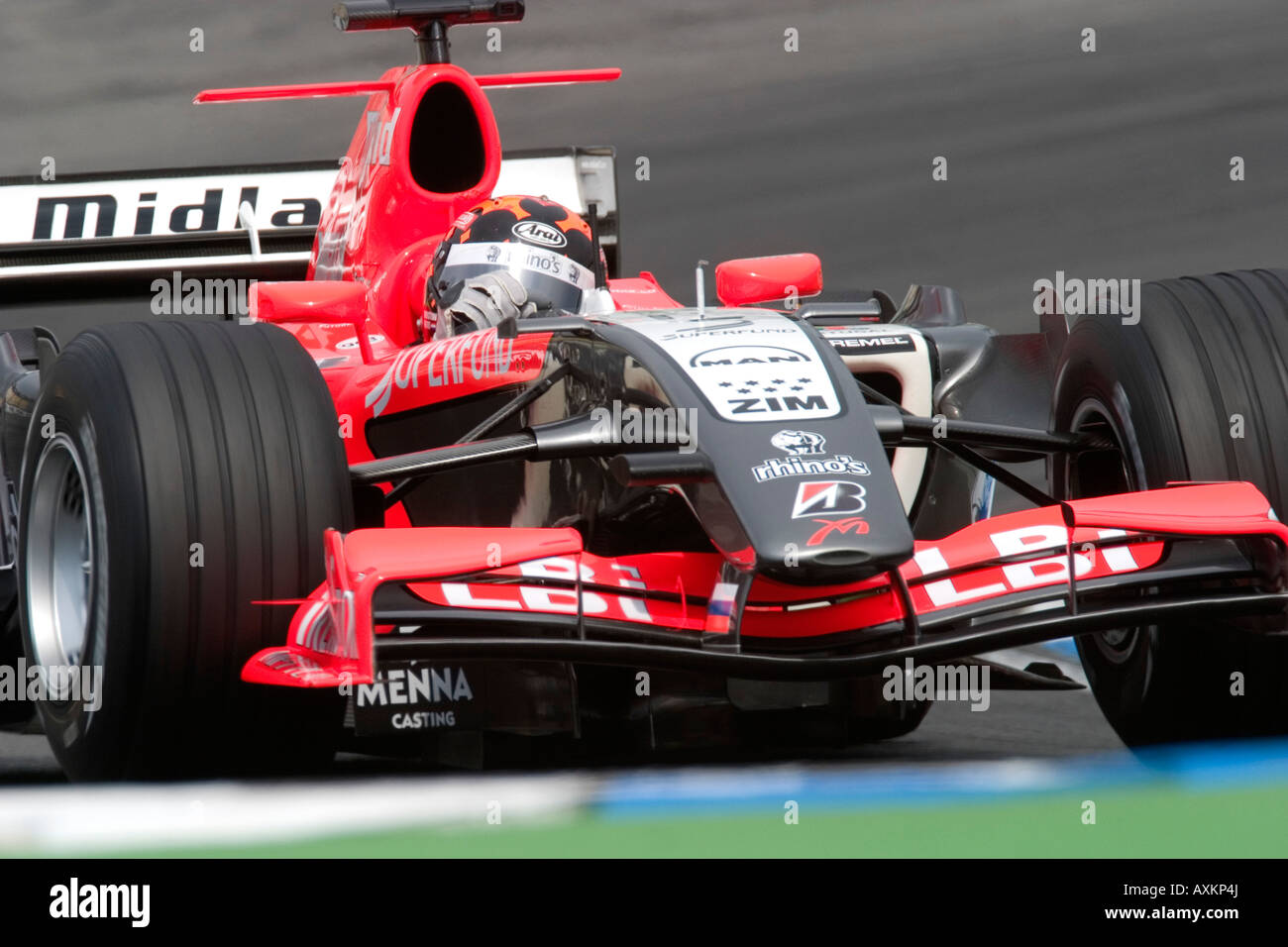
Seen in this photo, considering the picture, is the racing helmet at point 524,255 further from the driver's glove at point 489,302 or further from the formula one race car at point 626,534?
the formula one race car at point 626,534

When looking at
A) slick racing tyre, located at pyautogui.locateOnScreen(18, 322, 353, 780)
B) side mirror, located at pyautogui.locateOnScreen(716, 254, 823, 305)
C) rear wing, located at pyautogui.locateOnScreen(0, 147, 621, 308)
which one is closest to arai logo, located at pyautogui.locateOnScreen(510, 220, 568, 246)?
side mirror, located at pyautogui.locateOnScreen(716, 254, 823, 305)

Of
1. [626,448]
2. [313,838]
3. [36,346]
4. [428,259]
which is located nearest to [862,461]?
[626,448]

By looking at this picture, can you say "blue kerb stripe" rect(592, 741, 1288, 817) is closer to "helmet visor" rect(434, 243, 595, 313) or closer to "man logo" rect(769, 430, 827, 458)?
"man logo" rect(769, 430, 827, 458)

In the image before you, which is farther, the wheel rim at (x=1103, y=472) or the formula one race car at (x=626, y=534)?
the wheel rim at (x=1103, y=472)

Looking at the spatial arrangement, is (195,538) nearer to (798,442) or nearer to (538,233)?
(798,442)

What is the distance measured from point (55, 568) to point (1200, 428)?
2362 millimetres

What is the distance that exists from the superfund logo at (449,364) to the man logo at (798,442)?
3.35 ft

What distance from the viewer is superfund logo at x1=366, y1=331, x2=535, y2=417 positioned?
4.15 meters

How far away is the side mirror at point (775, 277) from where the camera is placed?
15.9 ft

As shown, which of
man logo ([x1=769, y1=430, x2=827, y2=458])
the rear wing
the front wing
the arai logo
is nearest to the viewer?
the front wing

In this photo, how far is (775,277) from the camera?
4.86 m

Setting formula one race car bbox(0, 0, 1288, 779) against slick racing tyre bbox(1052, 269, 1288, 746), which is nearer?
formula one race car bbox(0, 0, 1288, 779)

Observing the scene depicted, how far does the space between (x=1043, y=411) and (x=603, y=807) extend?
1885 mm

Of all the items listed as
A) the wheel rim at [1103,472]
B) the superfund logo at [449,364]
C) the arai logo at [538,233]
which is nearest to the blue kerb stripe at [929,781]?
the wheel rim at [1103,472]
